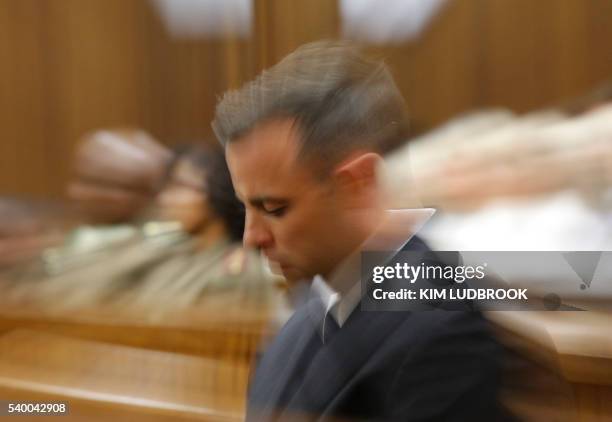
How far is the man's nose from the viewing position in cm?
68

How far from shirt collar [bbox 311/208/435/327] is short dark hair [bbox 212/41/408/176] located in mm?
68

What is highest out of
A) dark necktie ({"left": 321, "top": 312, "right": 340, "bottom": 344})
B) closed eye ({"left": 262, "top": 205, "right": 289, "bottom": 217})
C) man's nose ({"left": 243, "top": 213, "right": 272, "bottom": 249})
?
closed eye ({"left": 262, "top": 205, "right": 289, "bottom": 217})

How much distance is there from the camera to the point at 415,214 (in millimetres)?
617

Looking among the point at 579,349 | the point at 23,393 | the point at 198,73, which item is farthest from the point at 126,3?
the point at 579,349

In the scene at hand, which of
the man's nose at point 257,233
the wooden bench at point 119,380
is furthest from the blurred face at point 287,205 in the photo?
the wooden bench at point 119,380

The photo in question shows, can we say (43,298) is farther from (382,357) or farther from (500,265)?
(500,265)

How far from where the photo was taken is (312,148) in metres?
0.64

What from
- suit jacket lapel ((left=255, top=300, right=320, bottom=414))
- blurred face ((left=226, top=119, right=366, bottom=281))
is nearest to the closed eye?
blurred face ((left=226, top=119, right=366, bottom=281))

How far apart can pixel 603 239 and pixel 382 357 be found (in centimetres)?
23

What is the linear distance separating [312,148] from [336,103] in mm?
49

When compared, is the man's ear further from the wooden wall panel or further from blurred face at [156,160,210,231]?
blurred face at [156,160,210,231]

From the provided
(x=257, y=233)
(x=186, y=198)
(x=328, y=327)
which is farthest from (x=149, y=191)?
(x=328, y=327)

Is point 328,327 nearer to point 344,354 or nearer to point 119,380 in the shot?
point 344,354

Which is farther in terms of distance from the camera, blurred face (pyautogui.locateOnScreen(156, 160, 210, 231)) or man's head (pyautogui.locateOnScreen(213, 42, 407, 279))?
blurred face (pyautogui.locateOnScreen(156, 160, 210, 231))
